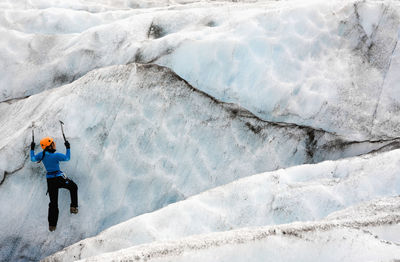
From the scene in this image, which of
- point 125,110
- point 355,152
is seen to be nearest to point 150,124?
point 125,110

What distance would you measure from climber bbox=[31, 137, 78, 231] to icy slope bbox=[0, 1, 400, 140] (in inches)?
75.4

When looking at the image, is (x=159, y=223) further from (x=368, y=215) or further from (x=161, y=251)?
(x=368, y=215)

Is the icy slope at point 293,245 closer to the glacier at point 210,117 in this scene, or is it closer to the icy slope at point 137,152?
the glacier at point 210,117

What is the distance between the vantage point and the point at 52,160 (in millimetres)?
5074

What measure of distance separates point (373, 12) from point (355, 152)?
2460 millimetres

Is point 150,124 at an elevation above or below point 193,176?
above

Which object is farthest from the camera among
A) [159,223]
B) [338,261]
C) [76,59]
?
[76,59]

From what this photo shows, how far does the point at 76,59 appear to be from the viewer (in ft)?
22.0

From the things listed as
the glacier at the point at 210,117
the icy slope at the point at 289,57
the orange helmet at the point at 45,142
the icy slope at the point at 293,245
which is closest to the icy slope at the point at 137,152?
the glacier at the point at 210,117

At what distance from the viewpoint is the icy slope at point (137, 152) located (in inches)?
209

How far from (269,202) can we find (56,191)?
3.03m

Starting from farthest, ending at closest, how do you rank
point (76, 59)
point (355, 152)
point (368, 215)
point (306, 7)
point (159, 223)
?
point (76, 59) < point (306, 7) < point (355, 152) < point (159, 223) < point (368, 215)

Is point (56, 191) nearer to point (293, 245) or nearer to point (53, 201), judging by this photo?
point (53, 201)

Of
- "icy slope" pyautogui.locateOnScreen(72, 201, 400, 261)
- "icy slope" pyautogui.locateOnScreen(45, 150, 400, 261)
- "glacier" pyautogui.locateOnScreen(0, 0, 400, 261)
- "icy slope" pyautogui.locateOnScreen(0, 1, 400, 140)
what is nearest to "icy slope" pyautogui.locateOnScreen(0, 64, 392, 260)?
"glacier" pyautogui.locateOnScreen(0, 0, 400, 261)
